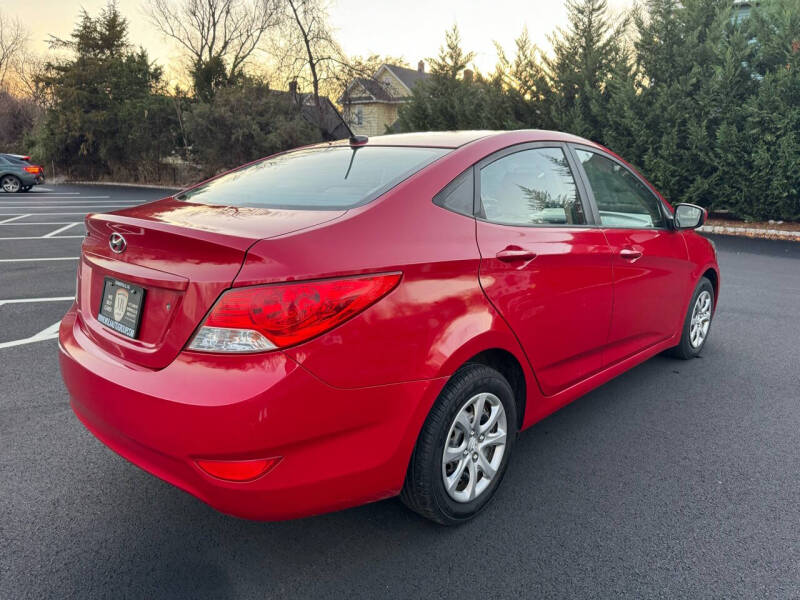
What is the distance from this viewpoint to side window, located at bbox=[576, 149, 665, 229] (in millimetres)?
3428

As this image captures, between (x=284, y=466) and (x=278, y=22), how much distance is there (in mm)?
31432

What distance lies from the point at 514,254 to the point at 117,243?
1.57 m

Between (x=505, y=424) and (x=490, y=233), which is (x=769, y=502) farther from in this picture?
(x=490, y=233)

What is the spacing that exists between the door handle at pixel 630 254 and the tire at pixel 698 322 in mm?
1131

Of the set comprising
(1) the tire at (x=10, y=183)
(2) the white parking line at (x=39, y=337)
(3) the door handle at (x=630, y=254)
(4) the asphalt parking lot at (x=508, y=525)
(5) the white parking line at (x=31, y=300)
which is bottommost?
(1) the tire at (x=10, y=183)

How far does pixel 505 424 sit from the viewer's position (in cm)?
267

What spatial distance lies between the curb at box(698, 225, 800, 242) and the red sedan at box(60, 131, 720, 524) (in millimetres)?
10005

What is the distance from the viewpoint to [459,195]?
99.4 inches

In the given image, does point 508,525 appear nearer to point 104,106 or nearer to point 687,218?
point 687,218

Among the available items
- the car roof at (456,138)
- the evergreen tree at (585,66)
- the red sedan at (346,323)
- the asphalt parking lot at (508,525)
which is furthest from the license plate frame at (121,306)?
the evergreen tree at (585,66)

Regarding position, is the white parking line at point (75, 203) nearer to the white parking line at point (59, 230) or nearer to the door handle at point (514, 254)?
the white parking line at point (59, 230)

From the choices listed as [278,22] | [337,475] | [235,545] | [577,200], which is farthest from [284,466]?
[278,22]

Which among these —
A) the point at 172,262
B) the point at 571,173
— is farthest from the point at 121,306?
the point at 571,173

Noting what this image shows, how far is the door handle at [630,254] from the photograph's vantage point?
10.9 ft
